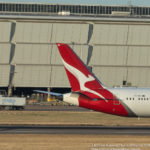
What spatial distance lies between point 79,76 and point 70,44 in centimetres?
7629

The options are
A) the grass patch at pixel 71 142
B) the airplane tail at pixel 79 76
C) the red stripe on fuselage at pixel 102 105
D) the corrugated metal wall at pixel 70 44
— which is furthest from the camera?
the corrugated metal wall at pixel 70 44

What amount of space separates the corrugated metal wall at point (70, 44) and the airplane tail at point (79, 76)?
248 feet

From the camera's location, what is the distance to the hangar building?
130 m

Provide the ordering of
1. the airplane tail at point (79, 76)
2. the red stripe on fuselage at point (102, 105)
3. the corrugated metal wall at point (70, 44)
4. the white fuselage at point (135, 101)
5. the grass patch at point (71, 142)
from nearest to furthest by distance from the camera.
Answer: the grass patch at point (71, 142), the red stripe on fuselage at point (102, 105), the airplane tail at point (79, 76), the white fuselage at point (135, 101), the corrugated metal wall at point (70, 44)

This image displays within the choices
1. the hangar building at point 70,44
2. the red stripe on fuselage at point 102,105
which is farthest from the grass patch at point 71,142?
the hangar building at point 70,44

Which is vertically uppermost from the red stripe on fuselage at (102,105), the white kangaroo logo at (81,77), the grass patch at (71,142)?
the white kangaroo logo at (81,77)

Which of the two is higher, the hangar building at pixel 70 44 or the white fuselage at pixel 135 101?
the hangar building at pixel 70 44

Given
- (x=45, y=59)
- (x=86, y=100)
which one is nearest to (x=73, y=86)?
(x=86, y=100)

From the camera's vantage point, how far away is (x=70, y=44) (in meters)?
130

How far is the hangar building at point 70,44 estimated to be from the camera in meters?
130

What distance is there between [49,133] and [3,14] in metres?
89.8

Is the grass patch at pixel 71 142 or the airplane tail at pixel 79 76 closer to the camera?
the grass patch at pixel 71 142

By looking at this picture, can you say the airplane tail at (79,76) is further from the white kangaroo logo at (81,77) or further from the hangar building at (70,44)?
the hangar building at (70,44)

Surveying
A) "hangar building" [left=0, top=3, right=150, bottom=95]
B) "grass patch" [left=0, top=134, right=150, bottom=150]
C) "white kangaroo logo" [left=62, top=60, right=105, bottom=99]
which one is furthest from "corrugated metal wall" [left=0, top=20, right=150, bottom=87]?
"grass patch" [left=0, top=134, right=150, bottom=150]
